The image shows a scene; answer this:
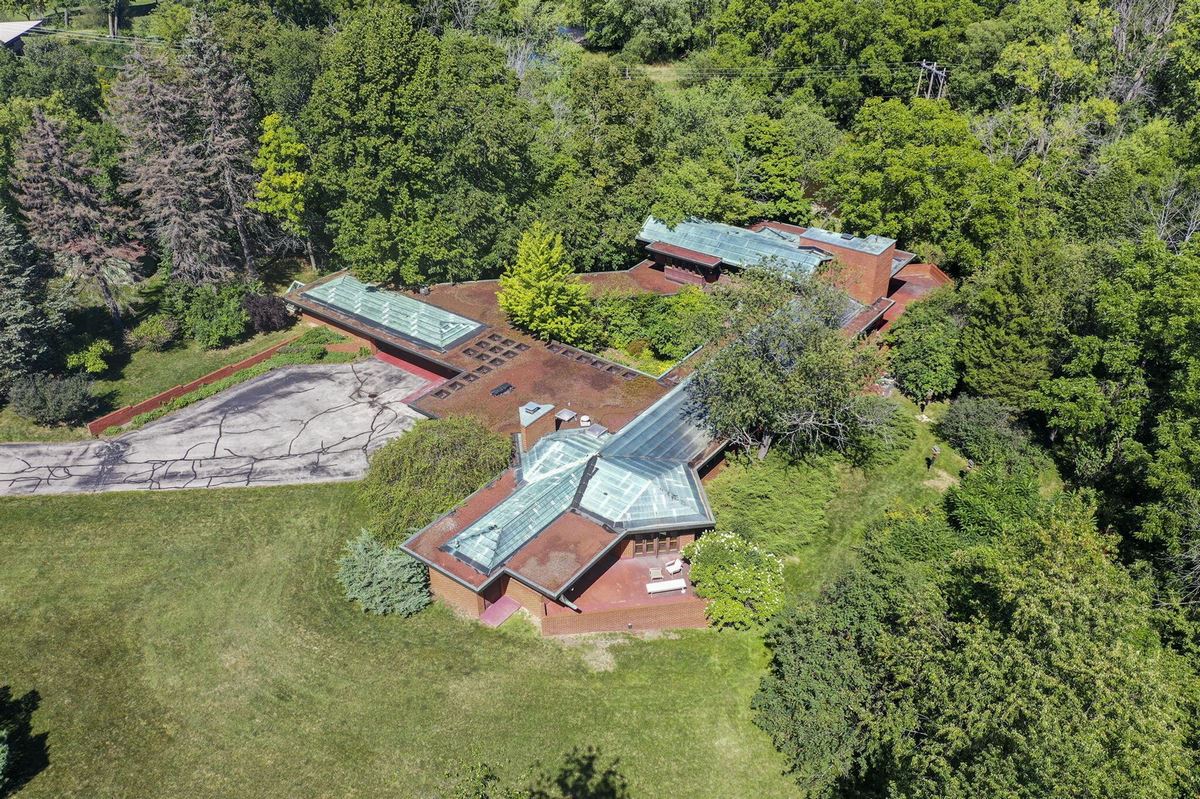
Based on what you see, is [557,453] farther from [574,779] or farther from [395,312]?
[395,312]

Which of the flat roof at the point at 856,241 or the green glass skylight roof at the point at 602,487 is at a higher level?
the flat roof at the point at 856,241

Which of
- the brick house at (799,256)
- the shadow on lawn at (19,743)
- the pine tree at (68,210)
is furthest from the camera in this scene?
the brick house at (799,256)

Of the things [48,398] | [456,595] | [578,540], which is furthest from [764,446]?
[48,398]

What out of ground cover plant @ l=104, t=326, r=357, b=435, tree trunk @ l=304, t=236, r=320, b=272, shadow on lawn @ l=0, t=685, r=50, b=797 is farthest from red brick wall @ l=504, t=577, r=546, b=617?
tree trunk @ l=304, t=236, r=320, b=272

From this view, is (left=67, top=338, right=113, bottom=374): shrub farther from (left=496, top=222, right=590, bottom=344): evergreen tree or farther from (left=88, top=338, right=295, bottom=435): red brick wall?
(left=496, top=222, right=590, bottom=344): evergreen tree

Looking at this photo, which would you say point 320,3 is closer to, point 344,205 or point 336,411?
point 344,205

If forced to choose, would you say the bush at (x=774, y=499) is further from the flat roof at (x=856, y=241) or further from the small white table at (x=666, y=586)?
the flat roof at (x=856, y=241)

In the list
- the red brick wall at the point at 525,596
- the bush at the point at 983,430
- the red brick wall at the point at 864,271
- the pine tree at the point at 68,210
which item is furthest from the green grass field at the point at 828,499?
the pine tree at the point at 68,210
